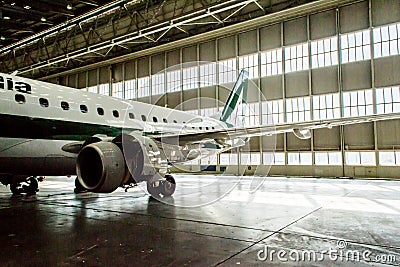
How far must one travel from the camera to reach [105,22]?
23.3 meters

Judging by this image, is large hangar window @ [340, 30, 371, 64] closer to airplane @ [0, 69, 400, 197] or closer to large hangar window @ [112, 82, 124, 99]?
airplane @ [0, 69, 400, 197]

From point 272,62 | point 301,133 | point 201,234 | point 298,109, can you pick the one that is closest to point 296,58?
point 272,62

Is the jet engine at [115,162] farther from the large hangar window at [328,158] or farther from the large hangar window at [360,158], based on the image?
the large hangar window at [360,158]

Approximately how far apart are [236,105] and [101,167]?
41.3 feet

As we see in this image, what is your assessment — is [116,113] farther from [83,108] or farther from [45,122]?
[45,122]

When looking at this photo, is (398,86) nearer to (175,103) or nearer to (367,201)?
(367,201)

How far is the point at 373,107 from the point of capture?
18859mm

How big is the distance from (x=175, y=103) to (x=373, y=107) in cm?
1508

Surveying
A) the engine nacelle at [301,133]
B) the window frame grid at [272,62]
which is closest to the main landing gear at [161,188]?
the engine nacelle at [301,133]

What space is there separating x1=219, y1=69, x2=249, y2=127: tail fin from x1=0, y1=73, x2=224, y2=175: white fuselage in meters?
8.33

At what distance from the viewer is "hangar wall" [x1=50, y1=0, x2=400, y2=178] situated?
18.9 m

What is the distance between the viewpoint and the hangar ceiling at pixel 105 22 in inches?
682

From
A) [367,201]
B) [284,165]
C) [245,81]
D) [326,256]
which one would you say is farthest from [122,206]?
[284,165]

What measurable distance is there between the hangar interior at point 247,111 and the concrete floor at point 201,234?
0.04 metres
